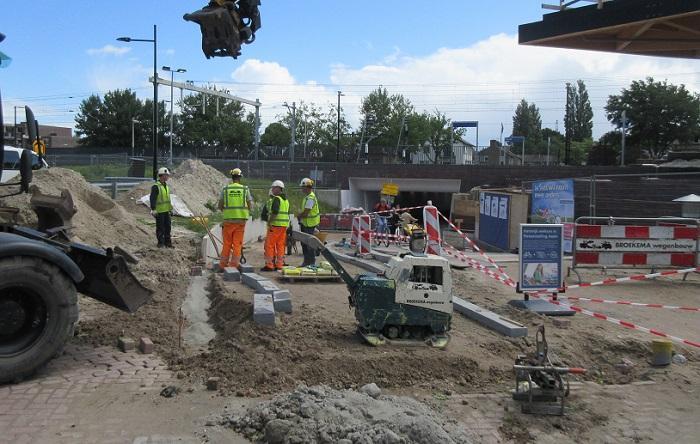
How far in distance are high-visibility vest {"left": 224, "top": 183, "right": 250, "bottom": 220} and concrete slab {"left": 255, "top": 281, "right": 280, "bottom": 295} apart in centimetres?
231

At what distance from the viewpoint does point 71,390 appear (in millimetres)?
5801

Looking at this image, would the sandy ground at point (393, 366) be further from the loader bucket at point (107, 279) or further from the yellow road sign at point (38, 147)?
the yellow road sign at point (38, 147)

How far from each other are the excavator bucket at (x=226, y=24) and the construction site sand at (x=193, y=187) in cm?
1578

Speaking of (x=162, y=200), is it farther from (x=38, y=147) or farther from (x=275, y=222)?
(x=38, y=147)

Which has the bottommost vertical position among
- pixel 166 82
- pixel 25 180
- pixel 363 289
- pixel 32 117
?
pixel 363 289

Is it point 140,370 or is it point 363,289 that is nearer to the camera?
point 140,370

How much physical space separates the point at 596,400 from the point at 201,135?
66675mm

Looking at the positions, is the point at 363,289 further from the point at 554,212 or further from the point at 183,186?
the point at 183,186

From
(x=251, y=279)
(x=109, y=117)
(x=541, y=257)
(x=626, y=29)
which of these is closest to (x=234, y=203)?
(x=251, y=279)

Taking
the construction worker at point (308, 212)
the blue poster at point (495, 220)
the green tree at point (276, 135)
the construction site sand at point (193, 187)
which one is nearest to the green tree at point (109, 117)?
the green tree at point (276, 135)

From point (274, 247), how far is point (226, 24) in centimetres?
598

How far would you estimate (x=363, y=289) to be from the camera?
7.20m

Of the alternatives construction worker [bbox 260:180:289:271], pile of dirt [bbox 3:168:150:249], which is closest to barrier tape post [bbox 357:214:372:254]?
construction worker [bbox 260:180:289:271]

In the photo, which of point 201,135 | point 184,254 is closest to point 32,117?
point 184,254
